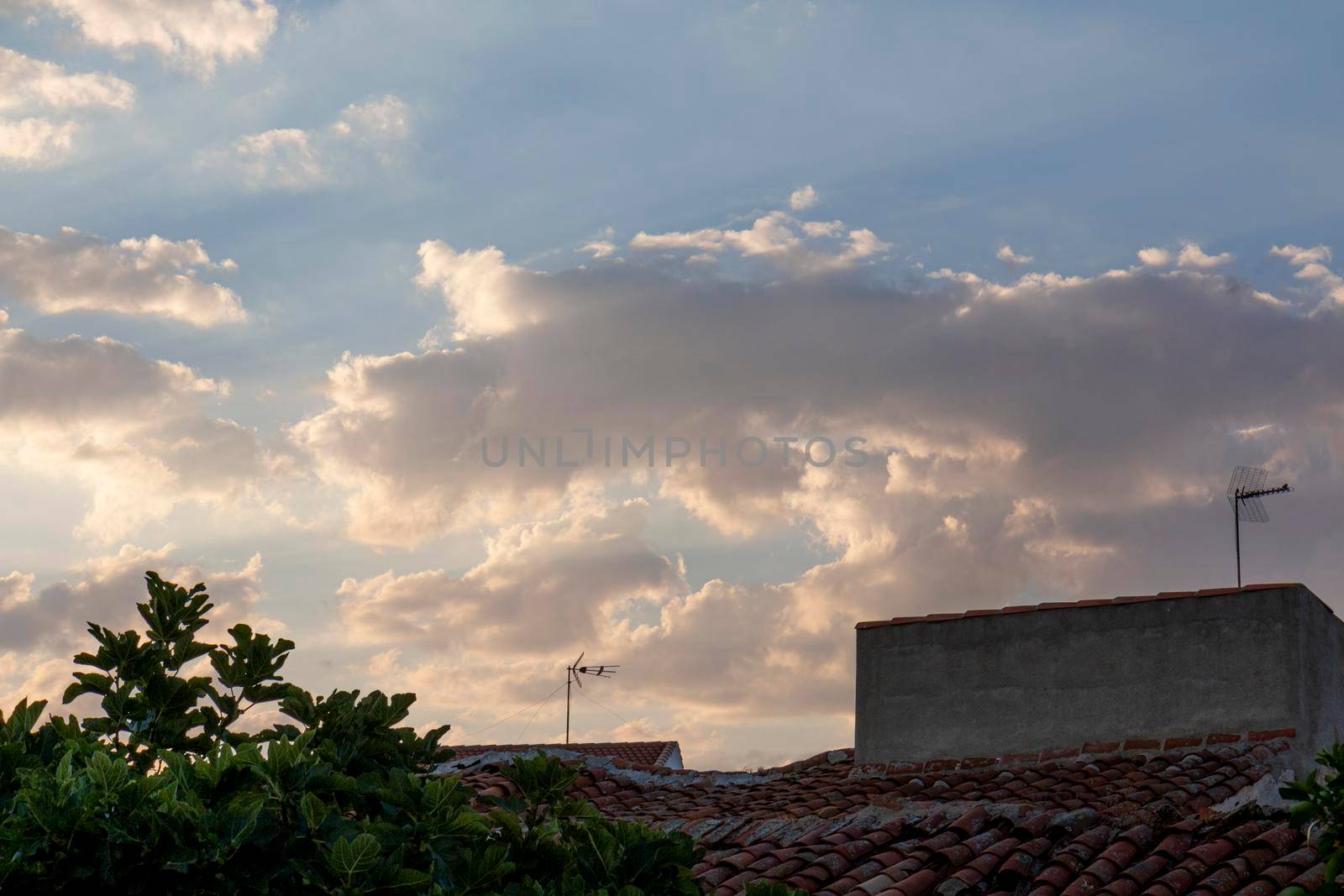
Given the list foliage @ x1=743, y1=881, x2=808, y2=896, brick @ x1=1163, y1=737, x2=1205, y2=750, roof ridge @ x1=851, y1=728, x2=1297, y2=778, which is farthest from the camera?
brick @ x1=1163, y1=737, x2=1205, y2=750

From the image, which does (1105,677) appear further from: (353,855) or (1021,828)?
(353,855)

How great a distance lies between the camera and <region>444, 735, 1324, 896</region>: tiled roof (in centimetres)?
970

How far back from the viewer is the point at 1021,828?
34.7 feet

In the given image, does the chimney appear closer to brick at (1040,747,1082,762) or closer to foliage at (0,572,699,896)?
brick at (1040,747,1082,762)

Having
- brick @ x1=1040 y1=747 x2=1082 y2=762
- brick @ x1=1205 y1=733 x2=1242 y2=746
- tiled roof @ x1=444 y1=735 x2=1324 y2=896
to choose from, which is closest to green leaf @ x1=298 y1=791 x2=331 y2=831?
tiled roof @ x1=444 y1=735 x2=1324 y2=896

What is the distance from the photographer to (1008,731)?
15430 mm

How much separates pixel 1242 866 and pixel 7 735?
26.1 feet

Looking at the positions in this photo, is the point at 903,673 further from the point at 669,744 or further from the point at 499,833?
the point at 669,744

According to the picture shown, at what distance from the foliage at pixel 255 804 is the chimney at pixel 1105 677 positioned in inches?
392

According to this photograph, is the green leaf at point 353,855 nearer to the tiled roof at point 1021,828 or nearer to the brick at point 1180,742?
the tiled roof at point 1021,828

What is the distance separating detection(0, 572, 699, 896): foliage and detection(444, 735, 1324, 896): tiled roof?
3.94m

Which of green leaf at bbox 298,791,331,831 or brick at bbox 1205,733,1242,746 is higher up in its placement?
brick at bbox 1205,733,1242,746

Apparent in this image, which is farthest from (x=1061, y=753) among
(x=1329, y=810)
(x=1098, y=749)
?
(x=1329, y=810)

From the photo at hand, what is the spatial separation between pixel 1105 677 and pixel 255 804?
1198cm
